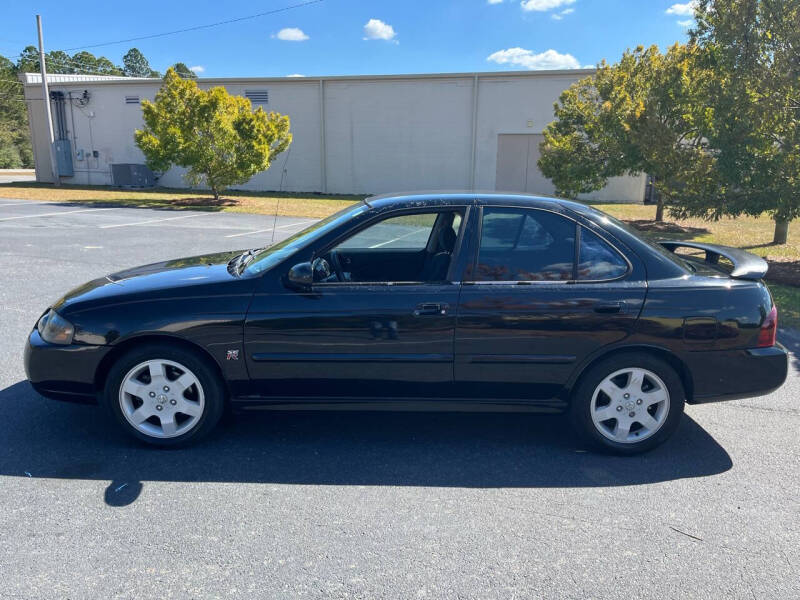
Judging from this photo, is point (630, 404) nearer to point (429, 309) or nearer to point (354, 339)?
point (429, 309)

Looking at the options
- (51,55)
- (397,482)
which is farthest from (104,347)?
(51,55)

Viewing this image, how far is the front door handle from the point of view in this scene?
11.8ft

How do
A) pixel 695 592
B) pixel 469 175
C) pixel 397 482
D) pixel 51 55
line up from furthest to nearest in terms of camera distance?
pixel 51 55 → pixel 469 175 → pixel 397 482 → pixel 695 592

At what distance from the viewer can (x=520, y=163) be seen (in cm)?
2791

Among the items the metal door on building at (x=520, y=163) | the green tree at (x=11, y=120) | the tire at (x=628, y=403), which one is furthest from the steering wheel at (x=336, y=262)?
the green tree at (x=11, y=120)

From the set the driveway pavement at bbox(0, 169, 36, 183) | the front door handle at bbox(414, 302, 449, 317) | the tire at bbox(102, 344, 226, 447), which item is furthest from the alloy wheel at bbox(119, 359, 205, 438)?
the driveway pavement at bbox(0, 169, 36, 183)

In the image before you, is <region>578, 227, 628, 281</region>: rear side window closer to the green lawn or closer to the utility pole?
the green lawn

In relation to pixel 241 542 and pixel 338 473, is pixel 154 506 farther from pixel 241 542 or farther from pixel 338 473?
pixel 338 473

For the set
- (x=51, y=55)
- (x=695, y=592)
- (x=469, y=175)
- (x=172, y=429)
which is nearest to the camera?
(x=695, y=592)

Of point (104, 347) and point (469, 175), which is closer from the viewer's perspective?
point (104, 347)

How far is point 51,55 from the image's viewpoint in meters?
85.7

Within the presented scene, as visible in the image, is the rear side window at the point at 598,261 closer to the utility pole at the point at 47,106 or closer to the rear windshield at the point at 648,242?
the rear windshield at the point at 648,242

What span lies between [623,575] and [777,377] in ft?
6.15

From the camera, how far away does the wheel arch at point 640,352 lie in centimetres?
368
